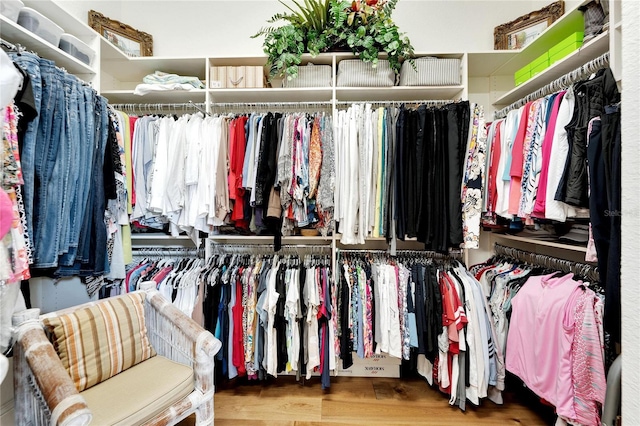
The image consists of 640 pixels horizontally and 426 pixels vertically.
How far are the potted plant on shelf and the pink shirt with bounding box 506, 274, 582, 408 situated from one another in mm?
1685

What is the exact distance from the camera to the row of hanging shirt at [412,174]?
1638 millimetres

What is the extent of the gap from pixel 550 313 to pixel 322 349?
130 centimetres

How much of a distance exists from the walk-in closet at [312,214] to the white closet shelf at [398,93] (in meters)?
0.02

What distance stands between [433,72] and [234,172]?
158 centimetres

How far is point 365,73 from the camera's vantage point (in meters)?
1.95

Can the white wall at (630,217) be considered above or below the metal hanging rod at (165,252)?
above

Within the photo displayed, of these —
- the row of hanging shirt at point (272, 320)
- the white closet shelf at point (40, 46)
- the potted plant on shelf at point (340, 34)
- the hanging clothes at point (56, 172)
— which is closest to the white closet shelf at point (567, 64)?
the potted plant on shelf at point (340, 34)

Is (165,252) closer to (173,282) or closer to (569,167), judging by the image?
(173,282)

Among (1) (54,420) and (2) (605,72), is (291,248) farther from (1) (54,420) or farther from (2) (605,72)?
(2) (605,72)

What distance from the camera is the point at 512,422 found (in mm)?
1622

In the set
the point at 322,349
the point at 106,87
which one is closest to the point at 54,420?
the point at 322,349

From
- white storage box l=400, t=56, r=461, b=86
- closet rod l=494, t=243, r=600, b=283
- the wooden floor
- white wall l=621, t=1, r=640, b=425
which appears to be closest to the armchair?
the wooden floor

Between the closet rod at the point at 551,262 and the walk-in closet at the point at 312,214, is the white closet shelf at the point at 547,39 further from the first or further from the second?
the closet rod at the point at 551,262

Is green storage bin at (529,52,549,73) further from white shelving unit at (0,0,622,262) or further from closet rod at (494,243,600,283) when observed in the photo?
closet rod at (494,243,600,283)
